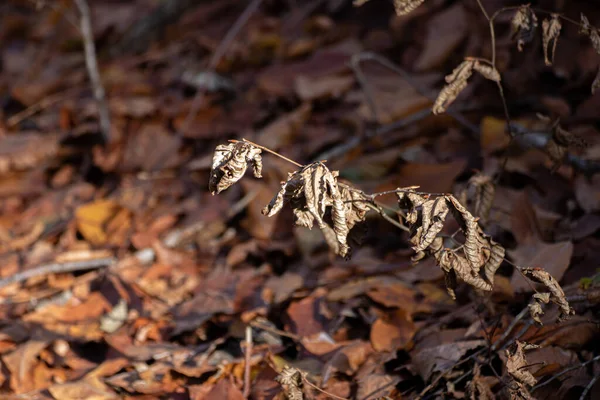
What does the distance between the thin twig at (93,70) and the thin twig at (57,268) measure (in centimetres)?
90

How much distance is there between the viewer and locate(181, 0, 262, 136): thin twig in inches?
122

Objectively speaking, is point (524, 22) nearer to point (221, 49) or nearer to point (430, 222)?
point (430, 222)

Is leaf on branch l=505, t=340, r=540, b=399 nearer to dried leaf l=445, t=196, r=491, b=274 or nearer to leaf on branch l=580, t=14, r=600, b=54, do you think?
dried leaf l=445, t=196, r=491, b=274

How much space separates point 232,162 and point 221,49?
228cm

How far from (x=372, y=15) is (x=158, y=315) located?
2151 mm

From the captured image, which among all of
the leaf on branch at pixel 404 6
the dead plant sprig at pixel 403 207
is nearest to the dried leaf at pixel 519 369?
the dead plant sprig at pixel 403 207

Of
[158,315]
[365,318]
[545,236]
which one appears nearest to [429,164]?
[545,236]

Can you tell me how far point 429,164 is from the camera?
2268mm

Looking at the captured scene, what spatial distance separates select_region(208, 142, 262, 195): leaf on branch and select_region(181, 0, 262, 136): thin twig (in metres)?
1.80

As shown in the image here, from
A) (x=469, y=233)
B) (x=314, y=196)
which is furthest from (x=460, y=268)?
(x=314, y=196)

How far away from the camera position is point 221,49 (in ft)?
11.2

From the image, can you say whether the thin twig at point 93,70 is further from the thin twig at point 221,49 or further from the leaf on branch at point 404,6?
the leaf on branch at point 404,6

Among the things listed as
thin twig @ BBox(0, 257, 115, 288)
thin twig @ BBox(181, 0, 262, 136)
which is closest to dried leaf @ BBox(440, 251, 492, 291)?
thin twig @ BBox(0, 257, 115, 288)

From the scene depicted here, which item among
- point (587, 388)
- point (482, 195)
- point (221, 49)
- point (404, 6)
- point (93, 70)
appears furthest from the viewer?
point (221, 49)
